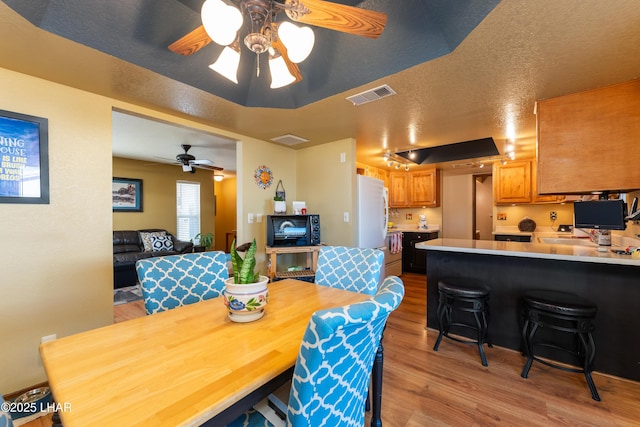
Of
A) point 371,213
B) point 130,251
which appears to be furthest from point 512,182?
point 130,251

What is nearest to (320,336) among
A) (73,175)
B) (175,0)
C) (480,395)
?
(480,395)

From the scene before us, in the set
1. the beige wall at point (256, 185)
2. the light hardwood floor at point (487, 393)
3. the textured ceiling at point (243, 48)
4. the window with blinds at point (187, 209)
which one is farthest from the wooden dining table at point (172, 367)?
the window with blinds at point (187, 209)

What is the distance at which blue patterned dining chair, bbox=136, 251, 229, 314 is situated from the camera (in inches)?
57.9

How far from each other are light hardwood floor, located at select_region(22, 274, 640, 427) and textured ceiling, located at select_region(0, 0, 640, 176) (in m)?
2.20

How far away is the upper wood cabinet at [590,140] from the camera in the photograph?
1.98m

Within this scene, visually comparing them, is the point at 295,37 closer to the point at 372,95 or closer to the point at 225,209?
the point at 372,95

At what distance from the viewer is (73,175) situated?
208 cm

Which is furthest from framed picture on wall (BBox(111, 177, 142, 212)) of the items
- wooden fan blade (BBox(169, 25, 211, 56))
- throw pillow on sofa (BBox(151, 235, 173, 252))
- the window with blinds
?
wooden fan blade (BBox(169, 25, 211, 56))

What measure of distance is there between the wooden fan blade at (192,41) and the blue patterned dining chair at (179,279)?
1119mm

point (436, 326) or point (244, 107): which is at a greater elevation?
point (244, 107)

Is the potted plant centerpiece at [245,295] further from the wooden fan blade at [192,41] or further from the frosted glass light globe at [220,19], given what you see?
the wooden fan blade at [192,41]

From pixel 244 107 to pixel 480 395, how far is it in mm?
2900

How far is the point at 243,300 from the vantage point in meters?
1.16

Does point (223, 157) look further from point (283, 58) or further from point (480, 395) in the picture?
point (480, 395)
